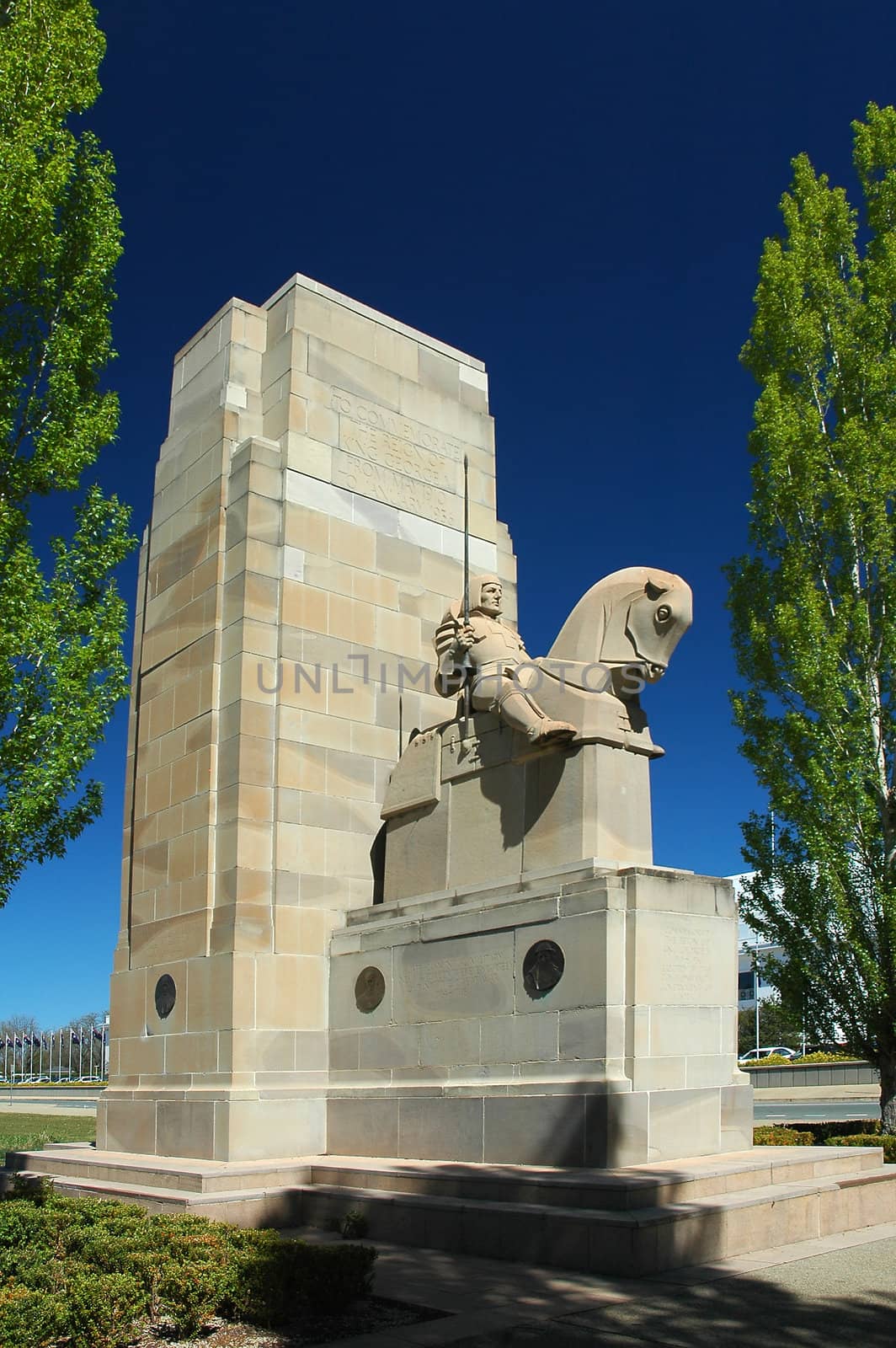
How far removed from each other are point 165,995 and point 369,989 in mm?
3359

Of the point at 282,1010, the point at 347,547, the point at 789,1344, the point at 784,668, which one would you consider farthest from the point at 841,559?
the point at 789,1344

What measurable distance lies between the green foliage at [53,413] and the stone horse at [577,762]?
198 inches

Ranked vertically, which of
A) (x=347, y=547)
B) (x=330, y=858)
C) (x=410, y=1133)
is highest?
(x=347, y=547)

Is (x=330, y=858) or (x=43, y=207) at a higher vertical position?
(x=43, y=207)

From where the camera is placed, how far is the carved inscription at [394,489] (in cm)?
1825

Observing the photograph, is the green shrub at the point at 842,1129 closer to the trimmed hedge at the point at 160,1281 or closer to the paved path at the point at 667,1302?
the paved path at the point at 667,1302

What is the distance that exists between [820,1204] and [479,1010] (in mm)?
4055

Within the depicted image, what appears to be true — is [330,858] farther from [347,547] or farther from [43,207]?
[43,207]

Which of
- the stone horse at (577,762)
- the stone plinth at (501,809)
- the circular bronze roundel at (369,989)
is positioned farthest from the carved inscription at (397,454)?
the circular bronze roundel at (369,989)

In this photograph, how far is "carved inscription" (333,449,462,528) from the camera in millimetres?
18250

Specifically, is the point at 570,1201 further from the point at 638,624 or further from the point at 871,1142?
the point at 871,1142

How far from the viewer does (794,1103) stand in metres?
33.9

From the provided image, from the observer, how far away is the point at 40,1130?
96.7ft

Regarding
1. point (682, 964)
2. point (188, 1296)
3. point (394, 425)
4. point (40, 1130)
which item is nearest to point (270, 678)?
point (394, 425)
